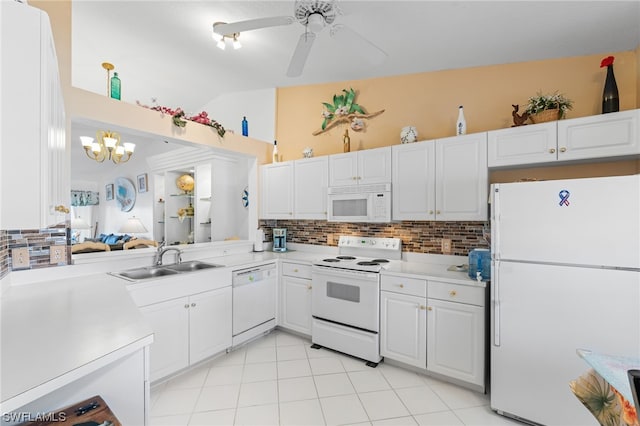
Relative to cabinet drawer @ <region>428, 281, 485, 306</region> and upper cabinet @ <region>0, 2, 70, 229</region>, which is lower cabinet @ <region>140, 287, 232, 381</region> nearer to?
upper cabinet @ <region>0, 2, 70, 229</region>

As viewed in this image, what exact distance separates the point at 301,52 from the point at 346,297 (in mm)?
2120

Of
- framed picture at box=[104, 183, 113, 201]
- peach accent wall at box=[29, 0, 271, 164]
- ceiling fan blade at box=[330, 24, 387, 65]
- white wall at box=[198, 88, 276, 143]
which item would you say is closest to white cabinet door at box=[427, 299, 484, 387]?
ceiling fan blade at box=[330, 24, 387, 65]

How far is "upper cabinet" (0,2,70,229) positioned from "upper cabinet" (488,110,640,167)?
273cm

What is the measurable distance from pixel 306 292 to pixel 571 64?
124 inches

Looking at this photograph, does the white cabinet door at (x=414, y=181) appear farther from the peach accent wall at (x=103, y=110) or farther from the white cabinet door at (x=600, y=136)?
the peach accent wall at (x=103, y=110)

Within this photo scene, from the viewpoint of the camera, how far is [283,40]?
2510 millimetres

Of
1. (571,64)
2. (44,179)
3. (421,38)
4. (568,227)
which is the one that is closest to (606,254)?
(568,227)

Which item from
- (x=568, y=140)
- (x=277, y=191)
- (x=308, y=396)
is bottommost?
(x=308, y=396)

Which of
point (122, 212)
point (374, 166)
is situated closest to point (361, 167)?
point (374, 166)

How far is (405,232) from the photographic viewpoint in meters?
3.05

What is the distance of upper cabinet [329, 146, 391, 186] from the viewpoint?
2.88 metres

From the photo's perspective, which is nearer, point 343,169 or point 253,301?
point 253,301

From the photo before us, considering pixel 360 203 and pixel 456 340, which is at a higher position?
pixel 360 203

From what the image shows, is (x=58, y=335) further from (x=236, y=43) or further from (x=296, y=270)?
(x=236, y=43)
